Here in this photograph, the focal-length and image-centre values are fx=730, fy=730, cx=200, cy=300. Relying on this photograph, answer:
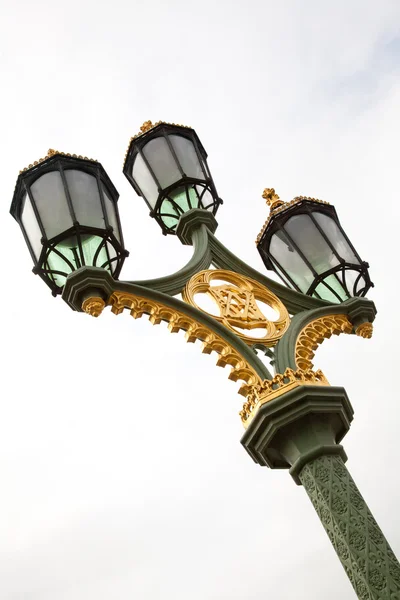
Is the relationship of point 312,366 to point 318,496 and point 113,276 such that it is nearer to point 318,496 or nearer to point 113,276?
point 318,496

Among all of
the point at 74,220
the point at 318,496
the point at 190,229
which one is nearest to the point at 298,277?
the point at 190,229

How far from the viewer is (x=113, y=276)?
4969mm

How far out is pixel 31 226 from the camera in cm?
507

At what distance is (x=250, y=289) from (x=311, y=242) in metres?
0.73

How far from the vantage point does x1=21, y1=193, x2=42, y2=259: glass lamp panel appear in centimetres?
493

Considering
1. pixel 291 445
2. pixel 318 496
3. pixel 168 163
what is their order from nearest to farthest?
pixel 318 496 → pixel 291 445 → pixel 168 163

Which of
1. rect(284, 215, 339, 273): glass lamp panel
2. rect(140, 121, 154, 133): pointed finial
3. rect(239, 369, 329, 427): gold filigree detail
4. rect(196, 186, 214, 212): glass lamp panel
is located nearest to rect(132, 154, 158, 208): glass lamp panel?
rect(140, 121, 154, 133): pointed finial

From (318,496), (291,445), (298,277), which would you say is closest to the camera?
(318,496)

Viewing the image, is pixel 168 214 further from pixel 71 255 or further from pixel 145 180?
pixel 71 255

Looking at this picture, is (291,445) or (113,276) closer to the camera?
(291,445)

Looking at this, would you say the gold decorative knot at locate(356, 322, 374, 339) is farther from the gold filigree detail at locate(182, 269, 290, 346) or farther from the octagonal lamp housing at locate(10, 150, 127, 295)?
the octagonal lamp housing at locate(10, 150, 127, 295)

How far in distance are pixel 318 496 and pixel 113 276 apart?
2055 millimetres

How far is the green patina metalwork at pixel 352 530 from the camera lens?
3457 mm

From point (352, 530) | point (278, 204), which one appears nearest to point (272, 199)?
point (278, 204)
